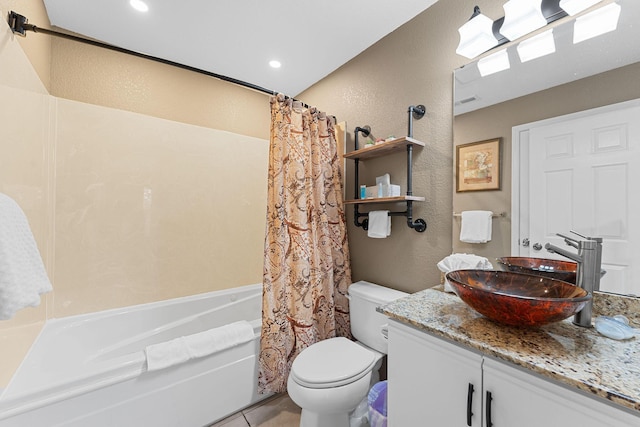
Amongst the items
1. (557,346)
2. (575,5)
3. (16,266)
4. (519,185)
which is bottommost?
(557,346)

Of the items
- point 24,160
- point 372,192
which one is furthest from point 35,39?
point 372,192

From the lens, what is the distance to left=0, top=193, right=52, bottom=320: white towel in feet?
2.25

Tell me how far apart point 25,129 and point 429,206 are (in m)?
2.30

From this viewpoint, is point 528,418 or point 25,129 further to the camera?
point 25,129

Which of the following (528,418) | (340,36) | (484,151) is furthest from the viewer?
(340,36)

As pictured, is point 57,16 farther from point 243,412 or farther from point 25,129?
point 243,412

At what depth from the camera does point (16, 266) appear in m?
0.73

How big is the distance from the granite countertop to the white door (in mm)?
192

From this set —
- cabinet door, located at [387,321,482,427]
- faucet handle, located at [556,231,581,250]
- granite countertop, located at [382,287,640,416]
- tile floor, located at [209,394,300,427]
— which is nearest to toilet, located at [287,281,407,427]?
tile floor, located at [209,394,300,427]

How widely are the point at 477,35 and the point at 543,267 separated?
1194 millimetres

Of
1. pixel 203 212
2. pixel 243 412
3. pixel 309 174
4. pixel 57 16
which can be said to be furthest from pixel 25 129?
pixel 243 412

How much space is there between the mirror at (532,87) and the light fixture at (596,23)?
16 millimetres

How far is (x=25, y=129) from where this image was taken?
1.39 metres

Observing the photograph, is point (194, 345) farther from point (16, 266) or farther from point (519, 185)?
point (519, 185)
